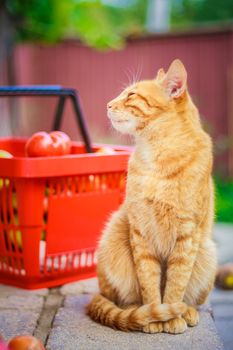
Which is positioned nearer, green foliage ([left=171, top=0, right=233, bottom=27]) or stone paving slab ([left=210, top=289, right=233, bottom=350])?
stone paving slab ([left=210, top=289, right=233, bottom=350])

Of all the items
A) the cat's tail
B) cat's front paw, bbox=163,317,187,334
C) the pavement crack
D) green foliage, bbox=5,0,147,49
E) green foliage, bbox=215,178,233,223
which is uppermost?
green foliage, bbox=5,0,147,49

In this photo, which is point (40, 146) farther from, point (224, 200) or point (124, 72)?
point (124, 72)

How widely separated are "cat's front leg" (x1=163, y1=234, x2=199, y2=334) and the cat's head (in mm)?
443

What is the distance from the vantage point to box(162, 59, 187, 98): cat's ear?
6.49 ft

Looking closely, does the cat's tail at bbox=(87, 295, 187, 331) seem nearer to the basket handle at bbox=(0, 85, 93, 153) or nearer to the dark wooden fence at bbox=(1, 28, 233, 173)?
the basket handle at bbox=(0, 85, 93, 153)

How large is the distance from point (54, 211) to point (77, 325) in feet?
1.74

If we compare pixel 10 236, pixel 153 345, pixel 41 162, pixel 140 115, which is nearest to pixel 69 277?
pixel 10 236

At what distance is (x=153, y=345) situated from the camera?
193 cm

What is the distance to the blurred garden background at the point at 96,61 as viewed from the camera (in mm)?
6828

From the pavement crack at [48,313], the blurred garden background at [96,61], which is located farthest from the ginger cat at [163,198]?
the blurred garden background at [96,61]

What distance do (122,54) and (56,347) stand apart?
6.34 metres

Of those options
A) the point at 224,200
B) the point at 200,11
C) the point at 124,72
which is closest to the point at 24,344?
the point at 224,200

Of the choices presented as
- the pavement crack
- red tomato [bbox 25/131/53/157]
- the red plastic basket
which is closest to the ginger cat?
the pavement crack

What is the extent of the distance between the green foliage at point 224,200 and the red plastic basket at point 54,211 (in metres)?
1.83
